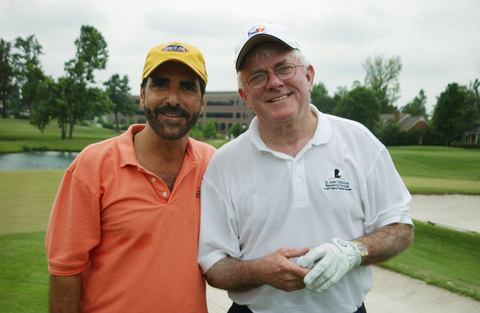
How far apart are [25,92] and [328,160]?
38.2 meters

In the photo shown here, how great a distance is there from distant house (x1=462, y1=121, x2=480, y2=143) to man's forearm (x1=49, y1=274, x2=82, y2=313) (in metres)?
26.0

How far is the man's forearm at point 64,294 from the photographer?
207cm

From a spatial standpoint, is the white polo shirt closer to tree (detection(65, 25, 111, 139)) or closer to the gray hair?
the gray hair

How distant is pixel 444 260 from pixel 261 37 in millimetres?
6069

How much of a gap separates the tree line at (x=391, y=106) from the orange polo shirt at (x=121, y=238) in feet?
84.0

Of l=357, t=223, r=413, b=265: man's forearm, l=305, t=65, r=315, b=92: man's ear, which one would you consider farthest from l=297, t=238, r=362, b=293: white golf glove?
l=305, t=65, r=315, b=92: man's ear

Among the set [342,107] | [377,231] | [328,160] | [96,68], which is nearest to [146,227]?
[328,160]

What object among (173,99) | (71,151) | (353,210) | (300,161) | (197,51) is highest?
(197,51)

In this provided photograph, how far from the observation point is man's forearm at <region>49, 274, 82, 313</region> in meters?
2.07

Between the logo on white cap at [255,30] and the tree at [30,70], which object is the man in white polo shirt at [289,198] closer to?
the logo on white cap at [255,30]

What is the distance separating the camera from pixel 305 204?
2111 mm

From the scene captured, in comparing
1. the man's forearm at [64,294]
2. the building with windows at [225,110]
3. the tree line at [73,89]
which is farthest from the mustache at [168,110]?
the building with windows at [225,110]

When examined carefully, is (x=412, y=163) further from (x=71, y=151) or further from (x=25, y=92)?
→ (x=25, y=92)

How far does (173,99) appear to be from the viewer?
2303mm
